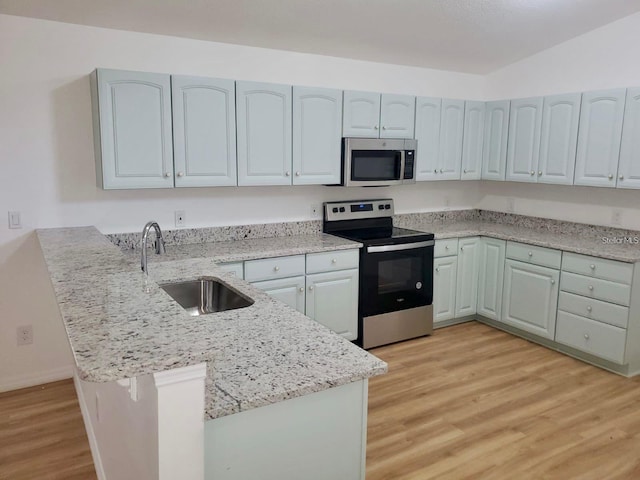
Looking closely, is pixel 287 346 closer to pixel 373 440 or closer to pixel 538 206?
pixel 373 440

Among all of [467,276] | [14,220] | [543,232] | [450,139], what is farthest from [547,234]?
[14,220]

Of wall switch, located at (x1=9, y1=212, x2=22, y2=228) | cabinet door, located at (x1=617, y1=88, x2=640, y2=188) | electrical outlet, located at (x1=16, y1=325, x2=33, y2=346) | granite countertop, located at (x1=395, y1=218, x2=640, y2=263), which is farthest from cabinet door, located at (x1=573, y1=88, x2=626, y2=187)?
electrical outlet, located at (x1=16, y1=325, x2=33, y2=346)

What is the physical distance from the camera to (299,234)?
4102 millimetres

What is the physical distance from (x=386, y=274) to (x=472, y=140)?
1.57 m

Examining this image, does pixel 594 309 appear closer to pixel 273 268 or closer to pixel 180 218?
pixel 273 268

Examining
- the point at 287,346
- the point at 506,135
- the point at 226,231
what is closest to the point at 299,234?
the point at 226,231

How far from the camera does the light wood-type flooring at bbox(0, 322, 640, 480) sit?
2.52 m

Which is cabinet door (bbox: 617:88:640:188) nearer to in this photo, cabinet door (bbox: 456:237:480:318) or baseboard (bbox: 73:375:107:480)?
cabinet door (bbox: 456:237:480:318)

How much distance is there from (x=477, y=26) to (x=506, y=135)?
109 cm

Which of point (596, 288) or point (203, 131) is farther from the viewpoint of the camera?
point (596, 288)

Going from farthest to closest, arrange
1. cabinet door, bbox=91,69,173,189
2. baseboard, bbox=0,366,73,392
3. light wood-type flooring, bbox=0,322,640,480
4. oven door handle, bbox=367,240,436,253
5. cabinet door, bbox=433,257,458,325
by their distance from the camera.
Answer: cabinet door, bbox=433,257,458,325 < oven door handle, bbox=367,240,436,253 < baseboard, bbox=0,366,73,392 < cabinet door, bbox=91,69,173,189 < light wood-type flooring, bbox=0,322,640,480

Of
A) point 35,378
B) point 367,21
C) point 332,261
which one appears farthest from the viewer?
point 332,261

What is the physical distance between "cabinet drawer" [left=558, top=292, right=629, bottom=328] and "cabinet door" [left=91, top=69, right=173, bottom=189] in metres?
2.98

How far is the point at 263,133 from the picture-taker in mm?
3508
